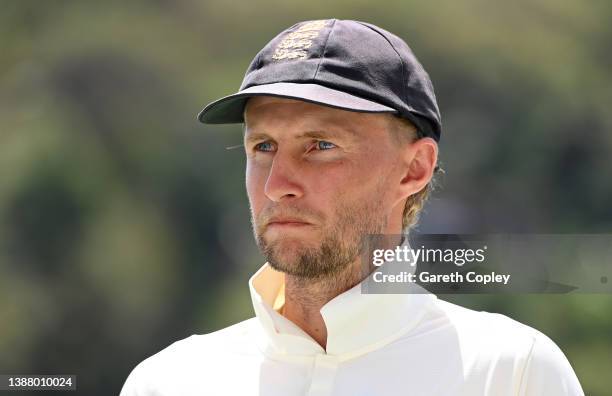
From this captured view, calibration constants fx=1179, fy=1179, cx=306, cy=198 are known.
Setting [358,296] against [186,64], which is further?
[186,64]

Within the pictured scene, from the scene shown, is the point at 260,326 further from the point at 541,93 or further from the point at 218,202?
the point at 541,93

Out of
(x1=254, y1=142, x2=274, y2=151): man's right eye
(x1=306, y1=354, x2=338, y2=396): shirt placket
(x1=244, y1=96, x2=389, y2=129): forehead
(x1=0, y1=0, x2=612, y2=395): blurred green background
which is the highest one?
(x1=244, y1=96, x2=389, y2=129): forehead

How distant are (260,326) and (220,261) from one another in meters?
6.62

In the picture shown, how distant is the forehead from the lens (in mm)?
2021

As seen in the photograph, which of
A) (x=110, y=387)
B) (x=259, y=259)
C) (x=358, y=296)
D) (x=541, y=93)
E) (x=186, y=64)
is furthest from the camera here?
(x=186, y=64)

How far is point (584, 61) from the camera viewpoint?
9.63 m

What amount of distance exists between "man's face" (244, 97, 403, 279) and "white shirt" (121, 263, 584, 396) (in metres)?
0.09

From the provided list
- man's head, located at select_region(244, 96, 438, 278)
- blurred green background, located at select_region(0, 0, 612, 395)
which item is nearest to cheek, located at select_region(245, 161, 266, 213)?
man's head, located at select_region(244, 96, 438, 278)

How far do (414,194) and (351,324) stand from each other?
363 mm

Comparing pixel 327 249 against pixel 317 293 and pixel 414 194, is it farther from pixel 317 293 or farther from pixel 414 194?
pixel 414 194

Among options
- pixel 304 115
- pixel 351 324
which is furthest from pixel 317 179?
pixel 351 324

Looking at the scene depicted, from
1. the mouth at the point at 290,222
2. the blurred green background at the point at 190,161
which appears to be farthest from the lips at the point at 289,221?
the blurred green background at the point at 190,161

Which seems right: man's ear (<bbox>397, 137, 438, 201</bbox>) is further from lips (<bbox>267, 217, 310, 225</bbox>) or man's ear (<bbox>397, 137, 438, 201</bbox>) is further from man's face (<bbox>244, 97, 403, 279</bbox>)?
lips (<bbox>267, 217, 310, 225</bbox>)

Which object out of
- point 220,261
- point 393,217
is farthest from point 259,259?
point 393,217
